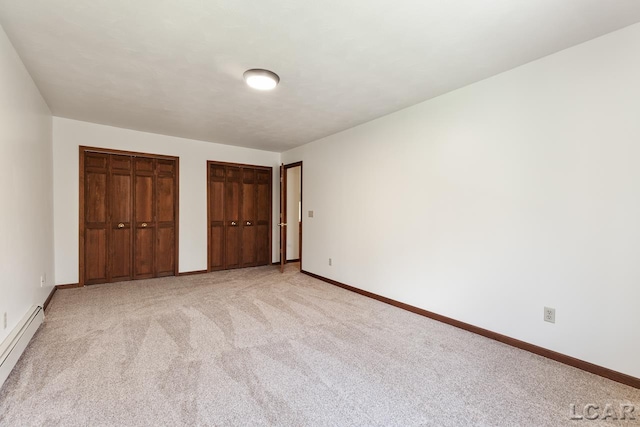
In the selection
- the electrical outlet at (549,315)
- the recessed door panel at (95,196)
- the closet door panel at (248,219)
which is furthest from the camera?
the closet door panel at (248,219)

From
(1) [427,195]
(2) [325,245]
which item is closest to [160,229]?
(2) [325,245]

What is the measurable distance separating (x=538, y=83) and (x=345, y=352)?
2817mm

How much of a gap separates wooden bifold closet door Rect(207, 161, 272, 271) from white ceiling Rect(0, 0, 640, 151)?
218 cm

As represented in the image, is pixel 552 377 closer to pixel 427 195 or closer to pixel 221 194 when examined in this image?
pixel 427 195

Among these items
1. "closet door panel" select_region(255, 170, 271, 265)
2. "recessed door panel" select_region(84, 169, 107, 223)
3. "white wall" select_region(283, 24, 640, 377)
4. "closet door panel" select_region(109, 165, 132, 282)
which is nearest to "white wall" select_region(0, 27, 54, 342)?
"recessed door panel" select_region(84, 169, 107, 223)

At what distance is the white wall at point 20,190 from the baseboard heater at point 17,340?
6cm

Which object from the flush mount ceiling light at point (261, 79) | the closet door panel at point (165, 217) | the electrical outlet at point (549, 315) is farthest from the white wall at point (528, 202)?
the closet door panel at point (165, 217)

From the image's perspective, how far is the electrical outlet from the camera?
2389mm

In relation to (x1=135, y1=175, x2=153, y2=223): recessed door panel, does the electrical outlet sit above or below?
below

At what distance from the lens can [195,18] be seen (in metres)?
1.94

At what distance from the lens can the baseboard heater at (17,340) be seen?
197 centimetres

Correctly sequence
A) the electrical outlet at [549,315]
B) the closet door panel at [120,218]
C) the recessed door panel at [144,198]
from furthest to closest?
the recessed door panel at [144,198] → the closet door panel at [120,218] → the electrical outlet at [549,315]

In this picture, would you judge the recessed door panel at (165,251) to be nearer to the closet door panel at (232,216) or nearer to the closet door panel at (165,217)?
the closet door panel at (165,217)

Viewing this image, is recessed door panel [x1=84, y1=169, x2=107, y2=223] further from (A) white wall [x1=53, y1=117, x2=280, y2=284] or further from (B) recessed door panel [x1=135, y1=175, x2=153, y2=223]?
(B) recessed door panel [x1=135, y1=175, x2=153, y2=223]
